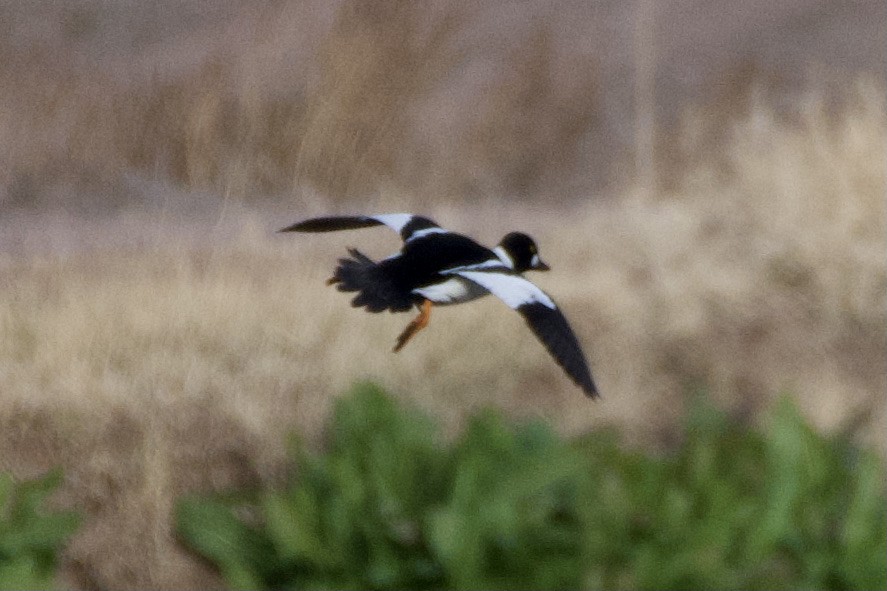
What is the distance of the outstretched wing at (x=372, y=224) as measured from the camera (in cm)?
312

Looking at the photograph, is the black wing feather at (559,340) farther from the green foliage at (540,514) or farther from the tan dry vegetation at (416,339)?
the tan dry vegetation at (416,339)

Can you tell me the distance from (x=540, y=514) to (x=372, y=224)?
2.50 feet

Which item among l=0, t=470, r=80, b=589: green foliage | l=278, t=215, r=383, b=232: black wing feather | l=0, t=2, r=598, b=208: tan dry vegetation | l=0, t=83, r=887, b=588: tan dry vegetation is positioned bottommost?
l=0, t=470, r=80, b=589: green foliage

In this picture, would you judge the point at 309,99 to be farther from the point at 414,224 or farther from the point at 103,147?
the point at 414,224

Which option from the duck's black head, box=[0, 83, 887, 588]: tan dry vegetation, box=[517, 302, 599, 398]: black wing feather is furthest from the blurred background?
box=[517, 302, 599, 398]: black wing feather

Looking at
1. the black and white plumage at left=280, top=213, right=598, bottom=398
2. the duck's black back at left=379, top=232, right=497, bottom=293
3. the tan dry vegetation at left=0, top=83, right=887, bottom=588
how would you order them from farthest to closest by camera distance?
the tan dry vegetation at left=0, top=83, right=887, bottom=588, the duck's black back at left=379, top=232, right=497, bottom=293, the black and white plumage at left=280, top=213, right=598, bottom=398

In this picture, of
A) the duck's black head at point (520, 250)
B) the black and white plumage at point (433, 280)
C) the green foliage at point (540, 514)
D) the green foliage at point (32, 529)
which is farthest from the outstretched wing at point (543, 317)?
the green foliage at point (32, 529)

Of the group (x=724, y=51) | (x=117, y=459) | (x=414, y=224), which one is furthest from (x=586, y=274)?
(x=724, y=51)

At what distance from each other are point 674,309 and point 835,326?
680 millimetres

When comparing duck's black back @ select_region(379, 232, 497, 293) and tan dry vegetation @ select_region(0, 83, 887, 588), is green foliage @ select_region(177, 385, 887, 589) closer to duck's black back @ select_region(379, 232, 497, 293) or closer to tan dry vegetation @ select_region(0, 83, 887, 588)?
tan dry vegetation @ select_region(0, 83, 887, 588)

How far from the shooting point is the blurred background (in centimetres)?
366

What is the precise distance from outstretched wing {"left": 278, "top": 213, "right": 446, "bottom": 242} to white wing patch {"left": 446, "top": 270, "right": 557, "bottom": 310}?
0.28m

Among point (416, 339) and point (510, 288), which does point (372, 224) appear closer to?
point (510, 288)

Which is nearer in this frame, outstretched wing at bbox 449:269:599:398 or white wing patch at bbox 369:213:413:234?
outstretched wing at bbox 449:269:599:398
